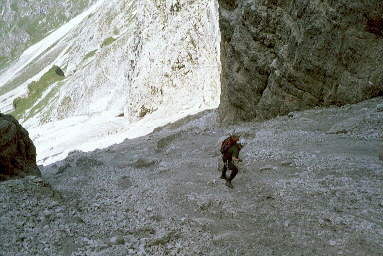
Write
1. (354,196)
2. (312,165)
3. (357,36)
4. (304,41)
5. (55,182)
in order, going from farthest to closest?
(304,41), (357,36), (55,182), (312,165), (354,196)

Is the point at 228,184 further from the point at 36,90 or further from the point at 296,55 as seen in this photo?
the point at 36,90

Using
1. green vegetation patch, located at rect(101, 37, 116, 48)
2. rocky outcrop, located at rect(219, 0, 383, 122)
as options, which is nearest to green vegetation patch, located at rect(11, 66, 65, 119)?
green vegetation patch, located at rect(101, 37, 116, 48)

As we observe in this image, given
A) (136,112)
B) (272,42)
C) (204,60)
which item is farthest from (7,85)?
(272,42)

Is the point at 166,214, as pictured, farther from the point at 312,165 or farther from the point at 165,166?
the point at 165,166

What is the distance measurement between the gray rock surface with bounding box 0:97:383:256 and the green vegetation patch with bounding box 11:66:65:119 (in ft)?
400

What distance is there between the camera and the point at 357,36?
20.4 m

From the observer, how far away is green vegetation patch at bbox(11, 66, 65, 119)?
132 meters

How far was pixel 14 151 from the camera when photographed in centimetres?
1641

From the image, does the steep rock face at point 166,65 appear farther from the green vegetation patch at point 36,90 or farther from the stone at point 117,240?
the green vegetation patch at point 36,90

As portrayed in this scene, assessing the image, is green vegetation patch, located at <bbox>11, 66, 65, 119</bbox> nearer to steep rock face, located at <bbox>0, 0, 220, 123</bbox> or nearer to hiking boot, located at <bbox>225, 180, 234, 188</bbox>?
steep rock face, located at <bbox>0, 0, 220, 123</bbox>

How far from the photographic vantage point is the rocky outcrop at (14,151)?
1554cm

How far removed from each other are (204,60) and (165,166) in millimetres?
25964

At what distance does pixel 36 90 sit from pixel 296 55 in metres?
129

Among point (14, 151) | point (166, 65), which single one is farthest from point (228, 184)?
point (166, 65)
